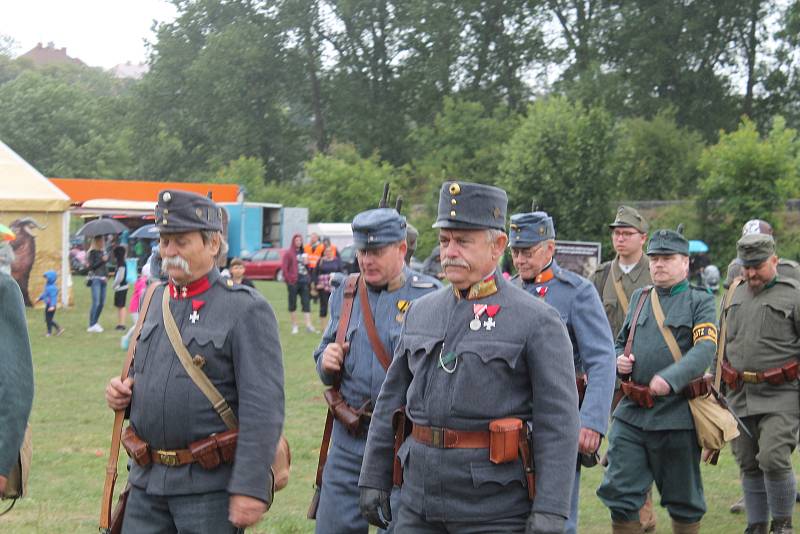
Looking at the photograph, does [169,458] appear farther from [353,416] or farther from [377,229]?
[377,229]

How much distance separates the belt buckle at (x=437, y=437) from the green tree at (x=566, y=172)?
3344 centimetres

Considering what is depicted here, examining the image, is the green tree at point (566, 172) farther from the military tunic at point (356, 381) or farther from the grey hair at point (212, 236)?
the grey hair at point (212, 236)

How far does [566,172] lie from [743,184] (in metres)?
6.53

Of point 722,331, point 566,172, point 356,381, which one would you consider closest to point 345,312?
point 356,381

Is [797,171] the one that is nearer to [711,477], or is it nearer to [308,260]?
[308,260]

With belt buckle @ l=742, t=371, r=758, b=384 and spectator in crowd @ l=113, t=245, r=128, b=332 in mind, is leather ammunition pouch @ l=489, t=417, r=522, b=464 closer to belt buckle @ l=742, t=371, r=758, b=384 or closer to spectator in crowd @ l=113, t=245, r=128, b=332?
belt buckle @ l=742, t=371, r=758, b=384

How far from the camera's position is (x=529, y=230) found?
7.01 meters

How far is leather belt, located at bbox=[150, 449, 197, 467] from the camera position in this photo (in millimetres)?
4750

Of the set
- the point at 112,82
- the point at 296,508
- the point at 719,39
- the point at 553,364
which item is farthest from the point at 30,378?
the point at 112,82

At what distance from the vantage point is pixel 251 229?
4350 centimetres

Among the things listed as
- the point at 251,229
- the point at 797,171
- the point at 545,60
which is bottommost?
the point at 251,229

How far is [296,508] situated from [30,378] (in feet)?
14.2

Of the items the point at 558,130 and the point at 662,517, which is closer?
the point at 662,517

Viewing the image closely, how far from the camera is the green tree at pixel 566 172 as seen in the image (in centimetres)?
3812
